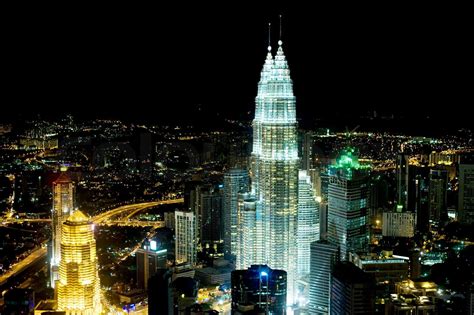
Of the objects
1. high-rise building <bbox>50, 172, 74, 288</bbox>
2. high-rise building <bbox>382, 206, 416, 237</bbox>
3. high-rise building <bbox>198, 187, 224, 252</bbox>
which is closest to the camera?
high-rise building <bbox>50, 172, 74, 288</bbox>

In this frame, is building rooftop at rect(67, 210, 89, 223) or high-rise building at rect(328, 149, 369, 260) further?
high-rise building at rect(328, 149, 369, 260)

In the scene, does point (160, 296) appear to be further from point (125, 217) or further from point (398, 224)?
point (398, 224)

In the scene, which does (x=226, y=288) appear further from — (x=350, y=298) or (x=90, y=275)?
(x=350, y=298)

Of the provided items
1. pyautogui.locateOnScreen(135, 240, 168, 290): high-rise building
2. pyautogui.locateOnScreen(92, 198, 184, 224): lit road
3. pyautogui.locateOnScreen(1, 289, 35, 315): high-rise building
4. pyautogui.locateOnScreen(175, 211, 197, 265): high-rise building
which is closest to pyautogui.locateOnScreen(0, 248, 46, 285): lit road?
pyautogui.locateOnScreen(1, 289, 35, 315): high-rise building

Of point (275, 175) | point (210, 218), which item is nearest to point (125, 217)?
point (210, 218)

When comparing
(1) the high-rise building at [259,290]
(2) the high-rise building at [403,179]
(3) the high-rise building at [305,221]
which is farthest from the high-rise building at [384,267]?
(2) the high-rise building at [403,179]

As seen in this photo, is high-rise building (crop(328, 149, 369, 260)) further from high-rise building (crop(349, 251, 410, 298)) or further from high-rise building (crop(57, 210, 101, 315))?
high-rise building (crop(57, 210, 101, 315))

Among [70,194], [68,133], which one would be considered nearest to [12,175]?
[68,133]

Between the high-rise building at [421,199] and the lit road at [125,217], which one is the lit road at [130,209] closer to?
the lit road at [125,217]
